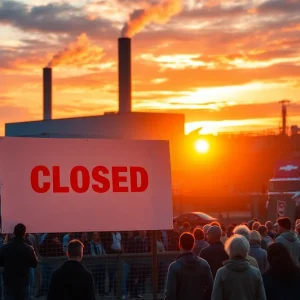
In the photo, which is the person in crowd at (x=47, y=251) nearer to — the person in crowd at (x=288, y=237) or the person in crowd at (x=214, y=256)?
the person in crowd at (x=288, y=237)

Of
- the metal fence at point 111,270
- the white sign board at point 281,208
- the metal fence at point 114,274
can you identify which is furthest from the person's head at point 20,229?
the white sign board at point 281,208

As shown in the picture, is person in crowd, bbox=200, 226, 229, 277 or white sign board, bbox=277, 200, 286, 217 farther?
white sign board, bbox=277, 200, 286, 217

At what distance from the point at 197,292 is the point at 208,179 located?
74611 millimetres

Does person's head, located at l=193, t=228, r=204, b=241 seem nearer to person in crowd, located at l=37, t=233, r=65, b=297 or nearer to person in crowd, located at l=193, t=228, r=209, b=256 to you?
person in crowd, located at l=193, t=228, r=209, b=256

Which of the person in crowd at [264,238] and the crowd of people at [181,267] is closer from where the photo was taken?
the crowd of people at [181,267]

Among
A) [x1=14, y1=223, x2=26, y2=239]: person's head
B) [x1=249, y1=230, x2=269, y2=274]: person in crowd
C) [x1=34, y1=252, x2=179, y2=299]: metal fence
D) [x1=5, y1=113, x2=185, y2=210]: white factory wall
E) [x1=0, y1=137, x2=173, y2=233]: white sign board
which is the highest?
[x1=5, y1=113, x2=185, y2=210]: white factory wall

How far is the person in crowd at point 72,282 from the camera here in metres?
8.26

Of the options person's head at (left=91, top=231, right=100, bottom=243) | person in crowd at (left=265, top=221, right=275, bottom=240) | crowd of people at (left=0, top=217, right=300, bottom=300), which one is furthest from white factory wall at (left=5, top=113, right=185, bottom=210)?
crowd of people at (left=0, top=217, right=300, bottom=300)

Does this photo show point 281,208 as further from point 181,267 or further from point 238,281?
point 238,281

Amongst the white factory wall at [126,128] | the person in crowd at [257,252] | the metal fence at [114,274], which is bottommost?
the metal fence at [114,274]

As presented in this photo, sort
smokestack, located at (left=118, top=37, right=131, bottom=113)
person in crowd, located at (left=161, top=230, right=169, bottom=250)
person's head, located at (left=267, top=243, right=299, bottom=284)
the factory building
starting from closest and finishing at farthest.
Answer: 1. person's head, located at (left=267, top=243, right=299, bottom=284)
2. person in crowd, located at (left=161, top=230, right=169, bottom=250)
3. smokestack, located at (left=118, top=37, right=131, bottom=113)
4. the factory building

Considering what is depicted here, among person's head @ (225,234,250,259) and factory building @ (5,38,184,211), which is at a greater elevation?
factory building @ (5,38,184,211)

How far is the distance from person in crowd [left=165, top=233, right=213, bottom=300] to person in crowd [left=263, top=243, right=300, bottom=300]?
1860mm

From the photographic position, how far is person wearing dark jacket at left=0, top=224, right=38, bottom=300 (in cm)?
1148
